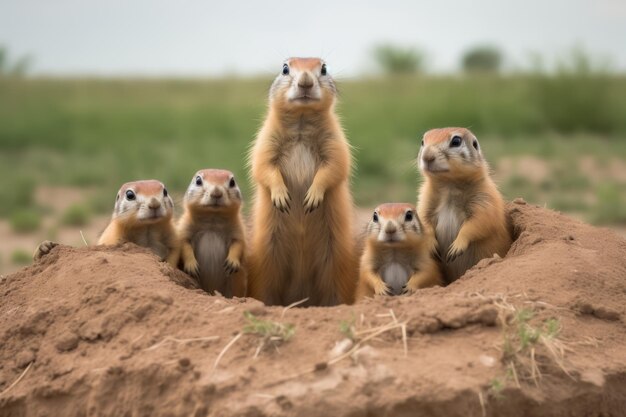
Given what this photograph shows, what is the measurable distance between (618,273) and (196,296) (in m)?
2.94

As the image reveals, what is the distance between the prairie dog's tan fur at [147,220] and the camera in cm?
823

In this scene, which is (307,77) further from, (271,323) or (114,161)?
(114,161)

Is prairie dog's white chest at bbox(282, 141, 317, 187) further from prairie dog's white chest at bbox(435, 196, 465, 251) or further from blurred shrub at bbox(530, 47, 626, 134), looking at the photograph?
blurred shrub at bbox(530, 47, 626, 134)

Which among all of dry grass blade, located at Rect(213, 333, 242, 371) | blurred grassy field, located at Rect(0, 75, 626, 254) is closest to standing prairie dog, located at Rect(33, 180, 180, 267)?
dry grass blade, located at Rect(213, 333, 242, 371)

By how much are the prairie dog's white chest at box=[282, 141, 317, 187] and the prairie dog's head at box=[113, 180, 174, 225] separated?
3.62 feet

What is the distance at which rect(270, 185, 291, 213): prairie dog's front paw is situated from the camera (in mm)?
8562

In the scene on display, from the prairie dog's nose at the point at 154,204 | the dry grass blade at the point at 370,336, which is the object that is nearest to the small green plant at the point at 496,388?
the dry grass blade at the point at 370,336

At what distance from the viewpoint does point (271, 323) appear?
585cm

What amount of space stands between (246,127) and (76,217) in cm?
862

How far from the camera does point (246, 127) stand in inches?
1190

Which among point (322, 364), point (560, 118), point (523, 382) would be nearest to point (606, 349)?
point (523, 382)

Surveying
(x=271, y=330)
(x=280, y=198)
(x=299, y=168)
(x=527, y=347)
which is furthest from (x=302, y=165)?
(x=527, y=347)

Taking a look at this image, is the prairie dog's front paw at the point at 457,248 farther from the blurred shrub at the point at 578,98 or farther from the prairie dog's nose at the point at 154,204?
the blurred shrub at the point at 578,98

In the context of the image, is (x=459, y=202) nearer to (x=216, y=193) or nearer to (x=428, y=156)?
(x=428, y=156)
